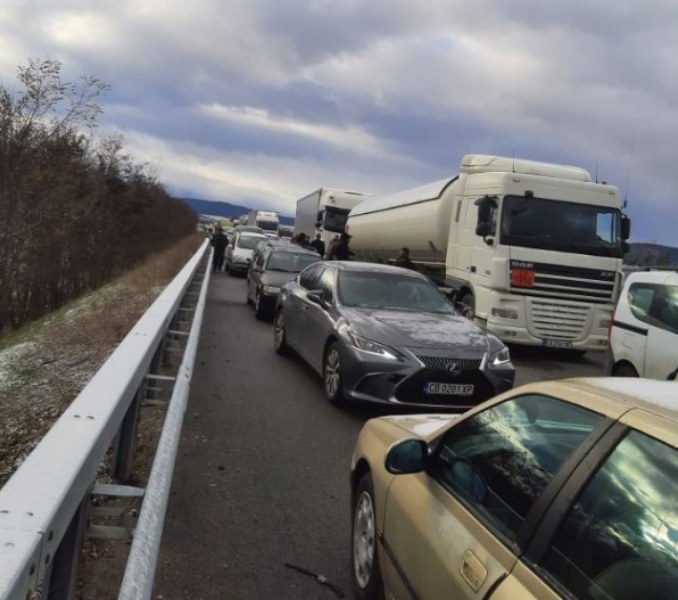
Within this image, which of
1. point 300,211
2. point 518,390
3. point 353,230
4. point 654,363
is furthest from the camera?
point 300,211

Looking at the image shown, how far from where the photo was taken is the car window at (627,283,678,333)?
27.6ft

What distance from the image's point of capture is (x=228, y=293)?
20.7 meters

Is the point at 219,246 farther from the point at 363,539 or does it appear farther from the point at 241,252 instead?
the point at 363,539

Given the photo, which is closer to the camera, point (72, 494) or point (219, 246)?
point (72, 494)

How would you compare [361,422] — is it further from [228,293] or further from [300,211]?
[300,211]

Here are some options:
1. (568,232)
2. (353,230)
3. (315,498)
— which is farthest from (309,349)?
(353,230)

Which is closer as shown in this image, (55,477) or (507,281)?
(55,477)

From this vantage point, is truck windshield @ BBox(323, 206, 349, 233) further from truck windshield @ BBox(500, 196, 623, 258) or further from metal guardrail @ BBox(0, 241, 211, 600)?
metal guardrail @ BBox(0, 241, 211, 600)

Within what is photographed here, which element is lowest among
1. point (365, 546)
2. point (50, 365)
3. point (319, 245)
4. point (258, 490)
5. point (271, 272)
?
point (258, 490)

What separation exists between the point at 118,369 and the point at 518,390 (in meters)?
1.90

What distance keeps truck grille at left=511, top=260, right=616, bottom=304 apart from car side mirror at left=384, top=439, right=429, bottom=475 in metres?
9.67

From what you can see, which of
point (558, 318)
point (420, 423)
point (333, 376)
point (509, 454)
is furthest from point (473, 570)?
point (558, 318)

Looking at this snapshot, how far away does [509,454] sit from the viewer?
276 cm

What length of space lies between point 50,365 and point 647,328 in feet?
22.4
